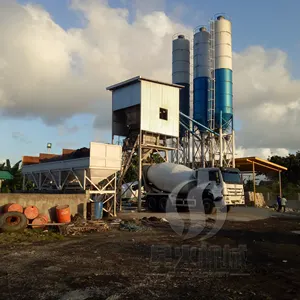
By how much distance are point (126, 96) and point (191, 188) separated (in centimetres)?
930

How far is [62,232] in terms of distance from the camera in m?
14.2

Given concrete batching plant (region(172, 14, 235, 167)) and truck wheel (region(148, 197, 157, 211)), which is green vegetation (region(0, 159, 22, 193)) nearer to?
truck wheel (region(148, 197, 157, 211))

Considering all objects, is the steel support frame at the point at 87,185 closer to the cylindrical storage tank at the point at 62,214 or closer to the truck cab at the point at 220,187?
the cylindrical storage tank at the point at 62,214

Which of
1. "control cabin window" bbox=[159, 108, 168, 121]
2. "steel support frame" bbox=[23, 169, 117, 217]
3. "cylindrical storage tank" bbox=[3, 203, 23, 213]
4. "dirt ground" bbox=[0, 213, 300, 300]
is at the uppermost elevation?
"control cabin window" bbox=[159, 108, 168, 121]

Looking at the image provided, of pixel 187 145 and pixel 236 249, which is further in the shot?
pixel 187 145

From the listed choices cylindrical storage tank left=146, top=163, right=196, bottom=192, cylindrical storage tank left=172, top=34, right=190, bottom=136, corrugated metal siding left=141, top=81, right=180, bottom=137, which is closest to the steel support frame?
cylindrical storage tank left=146, top=163, right=196, bottom=192

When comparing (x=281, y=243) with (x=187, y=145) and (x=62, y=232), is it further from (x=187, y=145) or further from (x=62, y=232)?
(x=187, y=145)

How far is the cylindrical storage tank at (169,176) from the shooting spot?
24.8m

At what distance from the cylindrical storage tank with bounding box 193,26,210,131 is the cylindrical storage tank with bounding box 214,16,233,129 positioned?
161 cm

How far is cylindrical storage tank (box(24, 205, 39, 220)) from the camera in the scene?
50.0ft

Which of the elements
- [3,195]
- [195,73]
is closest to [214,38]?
[195,73]

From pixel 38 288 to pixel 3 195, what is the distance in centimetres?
1015

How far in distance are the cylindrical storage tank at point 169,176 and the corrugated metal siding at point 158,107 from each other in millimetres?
3177

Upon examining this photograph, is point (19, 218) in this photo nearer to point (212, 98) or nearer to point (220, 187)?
point (220, 187)
